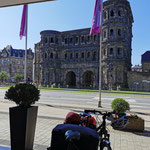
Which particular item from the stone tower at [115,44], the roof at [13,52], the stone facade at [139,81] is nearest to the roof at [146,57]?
the stone tower at [115,44]

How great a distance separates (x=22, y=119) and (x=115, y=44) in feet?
139

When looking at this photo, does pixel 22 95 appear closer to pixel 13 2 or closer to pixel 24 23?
pixel 13 2

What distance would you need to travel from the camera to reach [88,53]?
52.7 m

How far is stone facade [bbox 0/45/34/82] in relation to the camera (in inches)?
3642

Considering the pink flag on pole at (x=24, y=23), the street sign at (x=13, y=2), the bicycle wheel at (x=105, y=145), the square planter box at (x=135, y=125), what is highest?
the pink flag on pole at (x=24, y=23)

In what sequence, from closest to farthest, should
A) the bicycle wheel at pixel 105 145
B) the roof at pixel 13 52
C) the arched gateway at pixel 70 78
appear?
the bicycle wheel at pixel 105 145
the arched gateway at pixel 70 78
the roof at pixel 13 52

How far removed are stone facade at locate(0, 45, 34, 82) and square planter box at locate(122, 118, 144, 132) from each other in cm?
8966

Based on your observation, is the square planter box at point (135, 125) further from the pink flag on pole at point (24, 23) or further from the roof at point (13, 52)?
the roof at point (13, 52)

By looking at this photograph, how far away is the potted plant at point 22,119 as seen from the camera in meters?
4.11

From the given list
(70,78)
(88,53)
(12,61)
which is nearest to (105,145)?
(88,53)

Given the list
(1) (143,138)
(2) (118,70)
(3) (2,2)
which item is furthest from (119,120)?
(2) (118,70)

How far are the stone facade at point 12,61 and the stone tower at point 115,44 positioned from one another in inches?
2345

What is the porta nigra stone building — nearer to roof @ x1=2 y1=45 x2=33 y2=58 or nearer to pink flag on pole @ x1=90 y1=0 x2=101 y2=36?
pink flag on pole @ x1=90 y1=0 x2=101 y2=36

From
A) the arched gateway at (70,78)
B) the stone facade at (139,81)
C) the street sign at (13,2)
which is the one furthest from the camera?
the arched gateway at (70,78)
